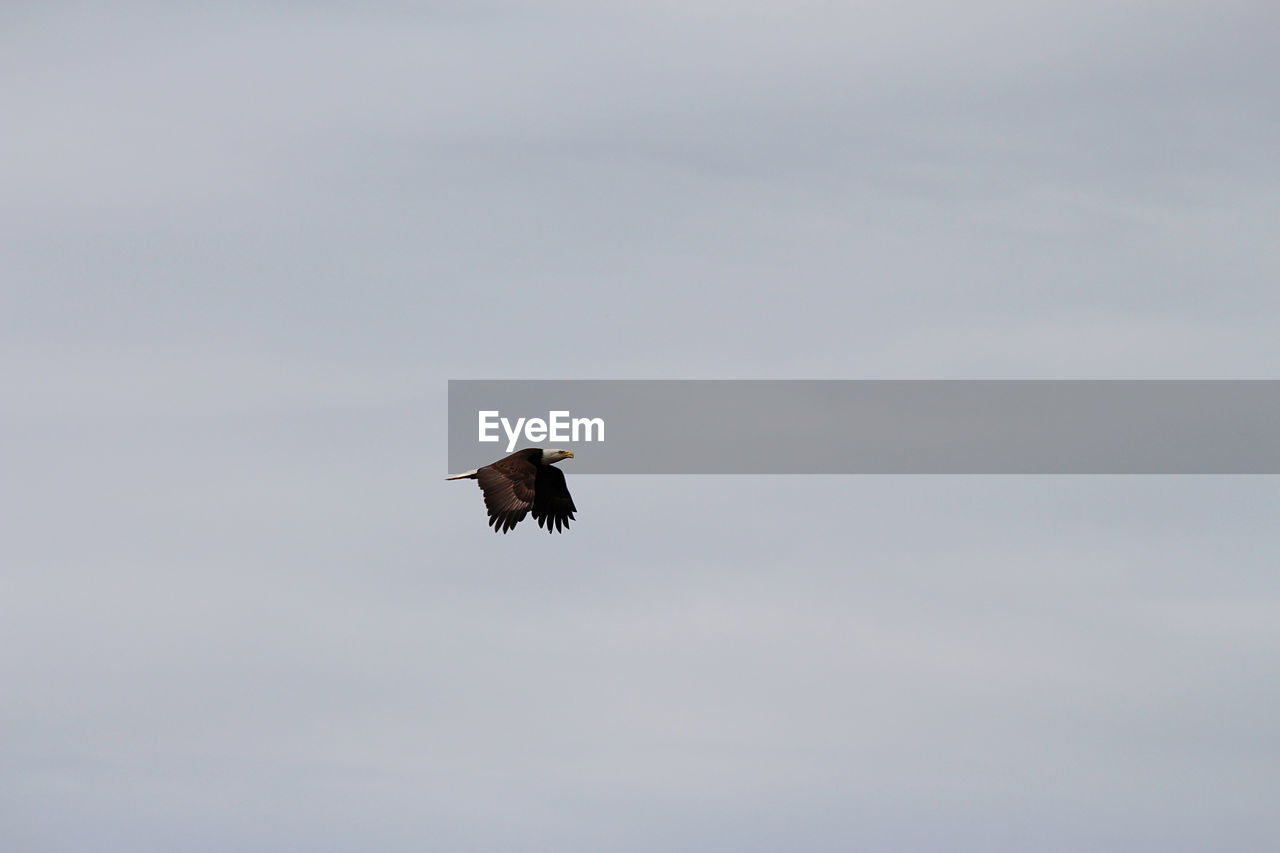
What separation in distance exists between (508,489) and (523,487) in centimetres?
41

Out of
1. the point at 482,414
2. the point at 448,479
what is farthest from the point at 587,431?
the point at 448,479

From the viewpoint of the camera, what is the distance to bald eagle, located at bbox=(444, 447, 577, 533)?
237 ft

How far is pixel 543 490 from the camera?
72.8 meters

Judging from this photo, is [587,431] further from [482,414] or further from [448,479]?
[448,479]

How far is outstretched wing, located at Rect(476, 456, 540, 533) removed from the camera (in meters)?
72.1

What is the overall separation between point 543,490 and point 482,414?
6.10 metres

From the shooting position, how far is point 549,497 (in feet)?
239

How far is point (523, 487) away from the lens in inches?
2852

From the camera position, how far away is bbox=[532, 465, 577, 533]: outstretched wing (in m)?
72.7

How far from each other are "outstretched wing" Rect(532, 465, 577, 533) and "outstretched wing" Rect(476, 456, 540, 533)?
0.55ft

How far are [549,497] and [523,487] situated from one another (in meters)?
0.81

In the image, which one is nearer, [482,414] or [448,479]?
[448,479]

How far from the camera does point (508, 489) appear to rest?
2847 inches

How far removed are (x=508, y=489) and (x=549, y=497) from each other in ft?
3.89
